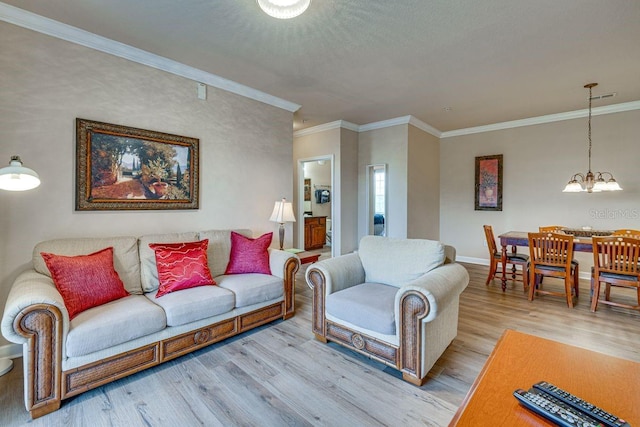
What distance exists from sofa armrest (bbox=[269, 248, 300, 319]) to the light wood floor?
25 centimetres

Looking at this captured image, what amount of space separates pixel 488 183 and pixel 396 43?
4026mm

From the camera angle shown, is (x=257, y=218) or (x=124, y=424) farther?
(x=257, y=218)

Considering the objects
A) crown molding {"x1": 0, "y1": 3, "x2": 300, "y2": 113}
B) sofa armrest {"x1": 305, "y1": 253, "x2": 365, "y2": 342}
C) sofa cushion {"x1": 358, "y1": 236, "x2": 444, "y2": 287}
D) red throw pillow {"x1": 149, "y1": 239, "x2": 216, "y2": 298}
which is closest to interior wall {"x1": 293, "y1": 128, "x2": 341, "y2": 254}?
crown molding {"x1": 0, "y1": 3, "x2": 300, "y2": 113}

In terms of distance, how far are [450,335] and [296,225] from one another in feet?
13.0

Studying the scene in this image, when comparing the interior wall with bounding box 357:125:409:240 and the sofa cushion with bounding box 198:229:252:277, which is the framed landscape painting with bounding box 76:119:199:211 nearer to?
the sofa cushion with bounding box 198:229:252:277

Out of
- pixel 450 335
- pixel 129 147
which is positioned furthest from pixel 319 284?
pixel 129 147

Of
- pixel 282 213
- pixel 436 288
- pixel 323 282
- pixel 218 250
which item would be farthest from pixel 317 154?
pixel 436 288

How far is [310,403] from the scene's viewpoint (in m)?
1.85

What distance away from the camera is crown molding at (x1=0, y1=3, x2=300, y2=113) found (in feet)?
7.64

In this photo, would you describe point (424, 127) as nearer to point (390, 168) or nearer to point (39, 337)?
point (390, 168)

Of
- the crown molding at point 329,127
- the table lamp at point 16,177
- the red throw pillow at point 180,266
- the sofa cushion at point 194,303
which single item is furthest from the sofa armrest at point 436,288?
the crown molding at point 329,127

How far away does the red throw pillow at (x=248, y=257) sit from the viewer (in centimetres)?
309

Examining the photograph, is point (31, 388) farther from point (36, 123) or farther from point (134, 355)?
point (36, 123)

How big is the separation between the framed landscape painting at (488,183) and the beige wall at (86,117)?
4470 mm
